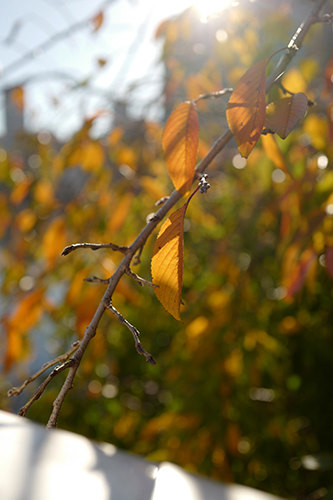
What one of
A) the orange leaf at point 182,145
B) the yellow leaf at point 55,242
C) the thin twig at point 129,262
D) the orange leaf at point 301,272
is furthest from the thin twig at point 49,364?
the yellow leaf at point 55,242

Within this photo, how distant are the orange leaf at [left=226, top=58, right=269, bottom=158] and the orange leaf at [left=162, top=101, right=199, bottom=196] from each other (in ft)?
0.11

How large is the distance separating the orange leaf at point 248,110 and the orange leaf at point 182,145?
0.11 feet

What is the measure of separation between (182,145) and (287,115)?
71 mm

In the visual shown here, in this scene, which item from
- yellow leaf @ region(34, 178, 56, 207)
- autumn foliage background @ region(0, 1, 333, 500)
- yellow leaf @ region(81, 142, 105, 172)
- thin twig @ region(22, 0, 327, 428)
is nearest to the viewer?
thin twig @ region(22, 0, 327, 428)

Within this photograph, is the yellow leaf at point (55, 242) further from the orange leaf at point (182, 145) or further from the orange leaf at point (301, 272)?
the orange leaf at point (182, 145)

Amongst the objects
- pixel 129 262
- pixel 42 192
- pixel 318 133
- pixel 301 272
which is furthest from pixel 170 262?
pixel 42 192

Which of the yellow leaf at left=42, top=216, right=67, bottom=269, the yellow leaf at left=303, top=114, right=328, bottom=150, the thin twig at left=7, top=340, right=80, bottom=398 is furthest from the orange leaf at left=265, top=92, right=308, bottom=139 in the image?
the yellow leaf at left=42, top=216, right=67, bottom=269

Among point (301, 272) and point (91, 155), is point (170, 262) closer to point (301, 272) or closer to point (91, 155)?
point (301, 272)

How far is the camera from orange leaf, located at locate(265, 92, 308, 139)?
0.79 feet

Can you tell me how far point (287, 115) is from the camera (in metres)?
0.25

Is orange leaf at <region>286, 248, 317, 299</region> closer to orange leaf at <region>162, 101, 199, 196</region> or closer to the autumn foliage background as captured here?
the autumn foliage background

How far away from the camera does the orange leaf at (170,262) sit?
8.6 inches

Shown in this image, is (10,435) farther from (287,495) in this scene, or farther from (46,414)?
(287,495)

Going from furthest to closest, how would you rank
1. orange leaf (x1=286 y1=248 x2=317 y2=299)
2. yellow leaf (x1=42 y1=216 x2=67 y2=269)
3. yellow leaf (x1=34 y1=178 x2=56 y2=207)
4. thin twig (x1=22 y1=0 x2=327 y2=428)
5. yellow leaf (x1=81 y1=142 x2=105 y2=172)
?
1. yellow leaf (x1=34 y1=178 x2=56 y2=207)
2. yellow leaf (x1=81 y1=142 x2=105 y2=172)
3. yellow leaf (x1=42 y1=216 x2=67 y2=269)
4. orange leaf (x1=286 y1=248 x2=317 y2=299)
5. thin twig (x1=22 y1=0 x2=327 y2=428)
